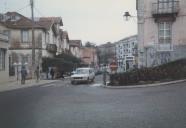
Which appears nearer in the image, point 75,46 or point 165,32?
point 165,32

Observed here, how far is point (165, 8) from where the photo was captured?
42375mm

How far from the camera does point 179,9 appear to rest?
4212cm

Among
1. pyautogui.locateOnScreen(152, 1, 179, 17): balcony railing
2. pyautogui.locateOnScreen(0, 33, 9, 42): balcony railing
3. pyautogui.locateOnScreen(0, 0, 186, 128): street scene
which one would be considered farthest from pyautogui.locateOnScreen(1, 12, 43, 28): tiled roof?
pyautogui.locateOnScreen(152, 1, 179, 17): balcony railing

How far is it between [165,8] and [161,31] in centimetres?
221

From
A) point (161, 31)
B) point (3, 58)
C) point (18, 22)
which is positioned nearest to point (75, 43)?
point (18, 22)

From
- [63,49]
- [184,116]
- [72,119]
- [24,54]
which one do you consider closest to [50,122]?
[72,119]

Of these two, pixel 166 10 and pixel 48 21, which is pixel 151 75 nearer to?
pixel 166 10

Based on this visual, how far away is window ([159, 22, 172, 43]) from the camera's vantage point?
42.4 meters

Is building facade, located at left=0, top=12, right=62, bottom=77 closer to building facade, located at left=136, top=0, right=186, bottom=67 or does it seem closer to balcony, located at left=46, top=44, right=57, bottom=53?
balcony, located at left=46, top=44, right=57, bottom=53

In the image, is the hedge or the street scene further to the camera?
the hedge

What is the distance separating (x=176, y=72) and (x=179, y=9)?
521 inches

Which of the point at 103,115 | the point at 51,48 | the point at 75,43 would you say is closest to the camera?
the point at 103,115

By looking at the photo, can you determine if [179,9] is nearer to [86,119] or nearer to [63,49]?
[86,119]

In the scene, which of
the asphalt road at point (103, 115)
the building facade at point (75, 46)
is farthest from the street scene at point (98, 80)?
the building facade at point (75, 46)
